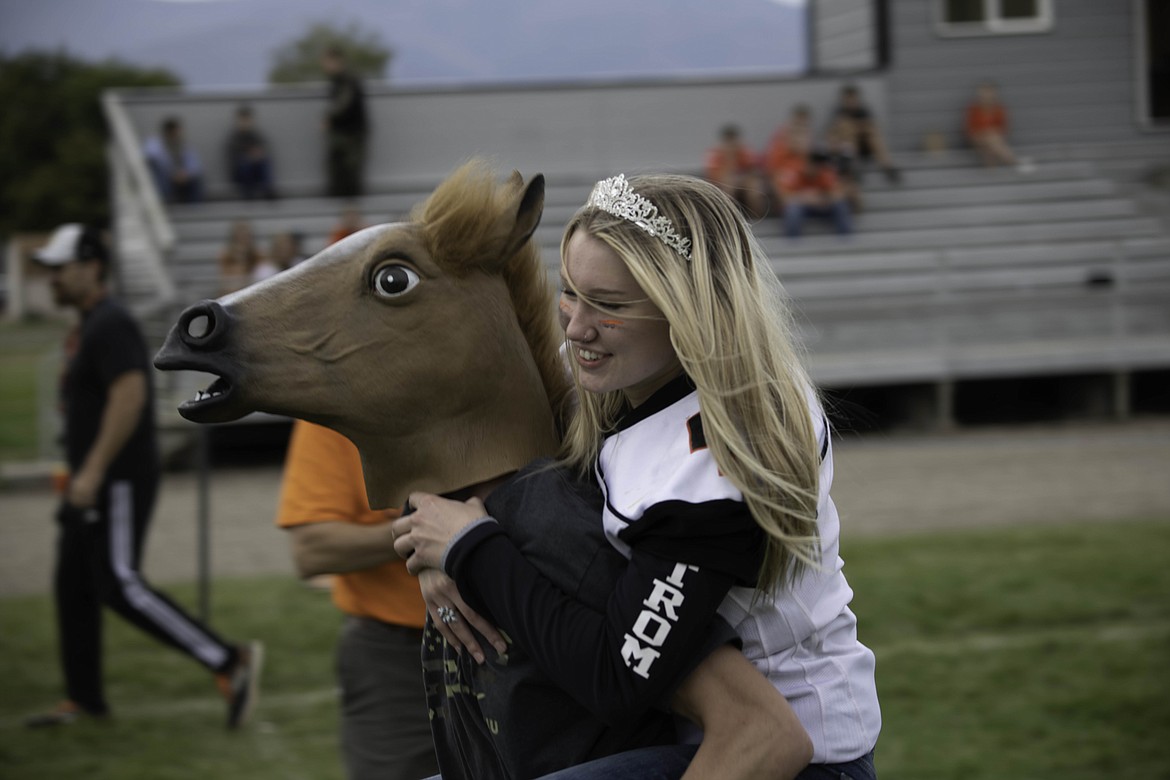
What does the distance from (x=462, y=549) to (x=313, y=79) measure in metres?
71.0

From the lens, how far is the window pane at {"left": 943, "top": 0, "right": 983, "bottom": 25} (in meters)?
17.3

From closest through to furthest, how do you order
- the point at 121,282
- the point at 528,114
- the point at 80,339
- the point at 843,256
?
the point at 80,339
the point at 843,256
the point at 121,282
the point at 528,114

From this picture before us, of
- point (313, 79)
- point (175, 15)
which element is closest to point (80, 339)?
point (313, 79)

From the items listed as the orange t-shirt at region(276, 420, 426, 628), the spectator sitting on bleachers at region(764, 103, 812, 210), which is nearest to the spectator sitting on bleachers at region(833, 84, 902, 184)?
the spectator sitting on bleachers at region(764, 103, 812, 210)

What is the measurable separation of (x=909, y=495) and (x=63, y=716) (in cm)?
591

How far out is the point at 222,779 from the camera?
4.72 metres

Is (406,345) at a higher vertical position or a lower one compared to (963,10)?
lower

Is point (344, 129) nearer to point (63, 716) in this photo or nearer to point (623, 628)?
point (63, 716)

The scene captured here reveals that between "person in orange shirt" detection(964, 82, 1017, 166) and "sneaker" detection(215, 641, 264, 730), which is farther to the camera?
"person in orange shirt" detection(964, 82, 1017, 166)

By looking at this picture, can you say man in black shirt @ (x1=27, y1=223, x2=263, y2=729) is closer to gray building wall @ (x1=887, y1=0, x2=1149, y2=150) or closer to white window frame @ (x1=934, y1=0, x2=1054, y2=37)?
gray building wall @ (x1=887, y1=0, x2=1149, y2=150)

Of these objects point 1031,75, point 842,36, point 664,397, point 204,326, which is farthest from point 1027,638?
point 842,36

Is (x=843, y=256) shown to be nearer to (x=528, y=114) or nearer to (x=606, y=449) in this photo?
(x=528, y=114)

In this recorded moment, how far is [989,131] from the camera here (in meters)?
16.5

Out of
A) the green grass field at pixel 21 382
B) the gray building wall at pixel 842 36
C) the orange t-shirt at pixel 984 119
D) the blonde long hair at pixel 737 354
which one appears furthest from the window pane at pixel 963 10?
the blonde long hair at pixel 737 354
